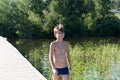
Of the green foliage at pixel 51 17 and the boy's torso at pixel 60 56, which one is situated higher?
the boy's torso at pixel 60 56

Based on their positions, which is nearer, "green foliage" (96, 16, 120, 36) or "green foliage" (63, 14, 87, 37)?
"green foliage" (63, 14, 87, 37)

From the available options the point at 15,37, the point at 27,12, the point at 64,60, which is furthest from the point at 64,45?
the point at 27,12

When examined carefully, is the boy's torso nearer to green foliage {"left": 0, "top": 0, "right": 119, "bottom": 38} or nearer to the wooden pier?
the wooden pier

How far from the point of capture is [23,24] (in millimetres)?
45469

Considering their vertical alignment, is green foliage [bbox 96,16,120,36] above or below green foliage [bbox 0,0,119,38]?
below

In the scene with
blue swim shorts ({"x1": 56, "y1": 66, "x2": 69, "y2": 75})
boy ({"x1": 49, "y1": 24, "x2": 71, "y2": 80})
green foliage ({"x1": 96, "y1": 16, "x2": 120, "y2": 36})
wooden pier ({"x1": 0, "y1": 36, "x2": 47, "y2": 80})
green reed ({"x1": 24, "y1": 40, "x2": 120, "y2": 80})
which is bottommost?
green foliage ({"x1": 96, "y1": 16, "x2": 120, "y2": 36})

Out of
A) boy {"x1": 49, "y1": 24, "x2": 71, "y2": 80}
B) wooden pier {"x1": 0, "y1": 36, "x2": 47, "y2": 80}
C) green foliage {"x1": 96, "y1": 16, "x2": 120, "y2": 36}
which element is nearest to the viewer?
boy {"x1": 49, "y1": 24, "x2": 71, "y2": 80}

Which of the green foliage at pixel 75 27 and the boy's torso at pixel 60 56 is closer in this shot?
the boy's torso at pixel 60 56

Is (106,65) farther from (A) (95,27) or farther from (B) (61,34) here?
(A) (95,27)

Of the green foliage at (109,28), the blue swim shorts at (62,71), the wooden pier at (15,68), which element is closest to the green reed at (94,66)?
the wooden pier at (15,68)

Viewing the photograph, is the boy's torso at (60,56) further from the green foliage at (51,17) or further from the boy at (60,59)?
the green foliage at (51,17)

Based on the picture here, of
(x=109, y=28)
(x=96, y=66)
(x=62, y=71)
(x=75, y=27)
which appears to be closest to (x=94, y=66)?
(x=96, y=66)

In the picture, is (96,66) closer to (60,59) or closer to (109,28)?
(60,59)

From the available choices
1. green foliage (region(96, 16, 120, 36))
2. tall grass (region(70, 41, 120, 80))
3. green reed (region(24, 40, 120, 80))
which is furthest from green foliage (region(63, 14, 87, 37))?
tall grass (region(70, 41, 120, 80))
